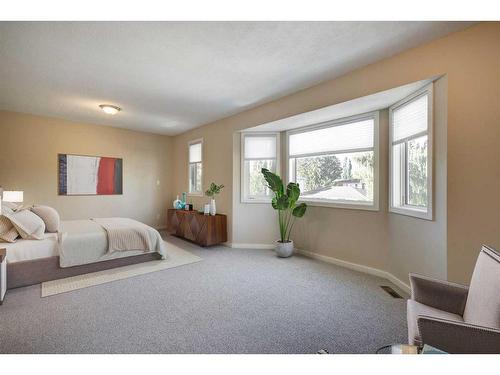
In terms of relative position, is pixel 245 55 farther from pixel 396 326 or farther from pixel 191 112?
pixel 396 326

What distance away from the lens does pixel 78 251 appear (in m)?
3.11

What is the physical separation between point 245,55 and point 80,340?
3.02 metres

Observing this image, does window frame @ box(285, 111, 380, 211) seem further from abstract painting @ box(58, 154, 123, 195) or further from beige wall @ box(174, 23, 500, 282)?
abstract painting @ box(58, 154, 123, 195)

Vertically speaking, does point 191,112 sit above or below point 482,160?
above

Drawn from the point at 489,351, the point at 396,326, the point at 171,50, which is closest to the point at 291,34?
the point at 171,50

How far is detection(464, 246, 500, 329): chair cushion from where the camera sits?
121 cm

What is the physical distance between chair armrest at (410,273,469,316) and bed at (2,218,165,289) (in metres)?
3.43

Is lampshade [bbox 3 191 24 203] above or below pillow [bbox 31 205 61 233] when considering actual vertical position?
above

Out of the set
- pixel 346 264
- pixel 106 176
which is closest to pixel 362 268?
pixel 346 264

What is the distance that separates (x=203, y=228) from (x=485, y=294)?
410cm

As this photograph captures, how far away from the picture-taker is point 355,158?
3.58m

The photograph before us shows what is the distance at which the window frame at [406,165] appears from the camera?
239 centimetres

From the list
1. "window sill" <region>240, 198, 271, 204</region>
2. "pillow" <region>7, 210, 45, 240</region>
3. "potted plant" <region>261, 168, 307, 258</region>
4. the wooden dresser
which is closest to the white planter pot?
"potted plant" <region>261, 168, 307, 258</region>

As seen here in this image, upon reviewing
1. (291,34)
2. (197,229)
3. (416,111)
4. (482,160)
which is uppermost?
(291,34)
